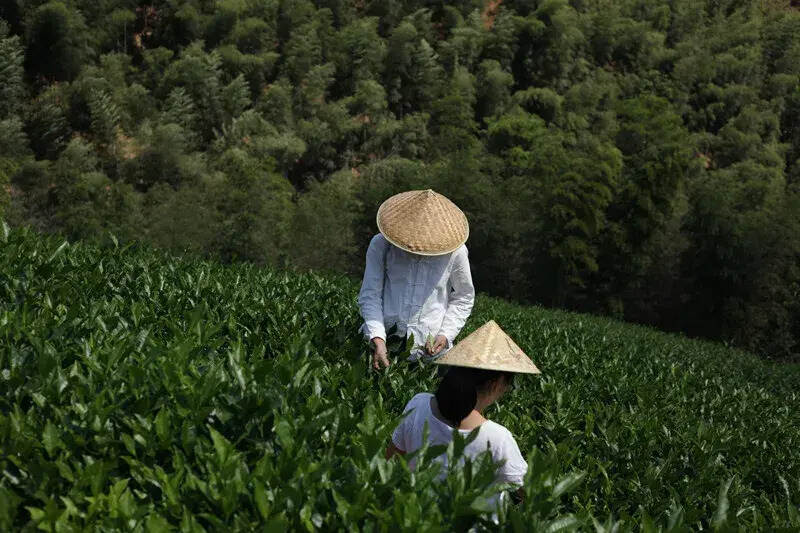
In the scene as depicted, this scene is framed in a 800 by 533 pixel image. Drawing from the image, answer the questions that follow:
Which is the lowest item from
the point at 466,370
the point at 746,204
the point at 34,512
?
the point at 746,204

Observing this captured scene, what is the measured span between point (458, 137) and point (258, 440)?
4788 centimetres

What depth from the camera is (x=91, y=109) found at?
50250 mm

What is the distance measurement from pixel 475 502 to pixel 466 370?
2.75ft

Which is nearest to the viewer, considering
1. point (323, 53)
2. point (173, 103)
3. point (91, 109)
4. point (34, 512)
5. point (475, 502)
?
point (34, 512)

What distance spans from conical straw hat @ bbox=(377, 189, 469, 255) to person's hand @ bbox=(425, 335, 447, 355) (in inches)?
19.6

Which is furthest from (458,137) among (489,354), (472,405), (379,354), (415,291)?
(472,405)

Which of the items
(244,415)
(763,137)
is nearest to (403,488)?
(244,415)

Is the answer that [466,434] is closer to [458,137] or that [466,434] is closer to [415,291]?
[415,291]

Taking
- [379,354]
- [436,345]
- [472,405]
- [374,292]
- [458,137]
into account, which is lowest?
[458,137]

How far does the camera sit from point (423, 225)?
3.95 meters

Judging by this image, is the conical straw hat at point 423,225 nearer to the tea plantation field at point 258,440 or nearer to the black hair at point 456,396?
the tea plantation field at point 258,440

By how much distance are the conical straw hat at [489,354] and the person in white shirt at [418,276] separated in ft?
2.87

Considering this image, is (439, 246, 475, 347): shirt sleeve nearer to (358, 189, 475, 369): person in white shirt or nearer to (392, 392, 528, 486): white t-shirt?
(358, 189, 475, 369): person in white shirt

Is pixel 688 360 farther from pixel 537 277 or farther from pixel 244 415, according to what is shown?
pixel 537 277
